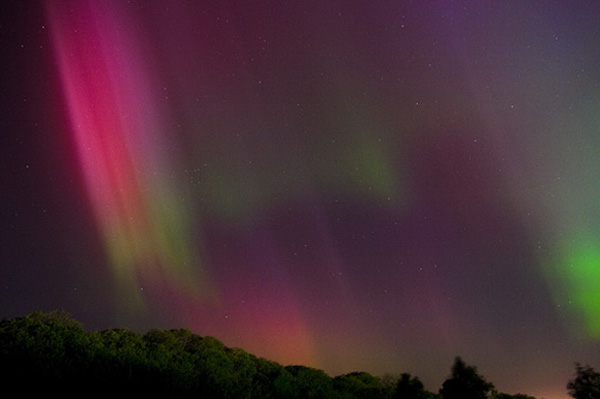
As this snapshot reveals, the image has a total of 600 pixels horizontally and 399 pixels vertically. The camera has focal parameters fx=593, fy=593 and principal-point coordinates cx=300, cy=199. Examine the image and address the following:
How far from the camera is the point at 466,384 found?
200ft

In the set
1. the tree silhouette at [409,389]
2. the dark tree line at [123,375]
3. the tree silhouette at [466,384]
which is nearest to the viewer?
the dark tree line at [123,375]

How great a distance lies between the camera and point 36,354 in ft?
121

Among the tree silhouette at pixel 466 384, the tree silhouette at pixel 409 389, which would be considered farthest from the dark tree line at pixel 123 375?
the tree silhouette at pixel 466 384

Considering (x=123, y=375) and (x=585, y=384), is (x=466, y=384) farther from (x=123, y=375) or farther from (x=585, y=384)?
(x=123, y=375)

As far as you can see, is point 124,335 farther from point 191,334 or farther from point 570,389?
point 570,389

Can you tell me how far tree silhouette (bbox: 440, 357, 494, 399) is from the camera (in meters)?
60.4

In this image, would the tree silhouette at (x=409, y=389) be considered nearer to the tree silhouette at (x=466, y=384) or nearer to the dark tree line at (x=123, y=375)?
the dark tree line at (x=123, y=375)

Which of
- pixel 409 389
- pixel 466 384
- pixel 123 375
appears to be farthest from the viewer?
pixel 466 384

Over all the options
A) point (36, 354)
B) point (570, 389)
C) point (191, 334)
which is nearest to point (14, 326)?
point (36, 354)

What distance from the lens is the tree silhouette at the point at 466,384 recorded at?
6044cm

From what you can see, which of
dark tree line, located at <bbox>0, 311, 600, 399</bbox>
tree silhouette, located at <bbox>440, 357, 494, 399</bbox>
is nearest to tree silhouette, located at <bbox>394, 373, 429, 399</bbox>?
dark tree line, located at <bbox>0, 311, 600, 399</bbox>

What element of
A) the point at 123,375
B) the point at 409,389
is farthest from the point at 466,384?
the point at 123,375

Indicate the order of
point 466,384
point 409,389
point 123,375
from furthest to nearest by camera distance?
point 466,384 → point 409,389 → point 123,375

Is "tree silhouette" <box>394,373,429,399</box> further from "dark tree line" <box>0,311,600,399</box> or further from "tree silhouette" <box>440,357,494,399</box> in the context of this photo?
"tree silhouette" <box>440,357,494,399</box>
